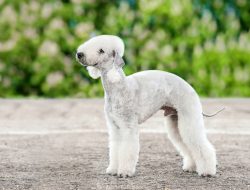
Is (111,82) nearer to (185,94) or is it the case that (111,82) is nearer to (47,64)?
(185,94)

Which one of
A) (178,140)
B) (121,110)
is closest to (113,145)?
(121,110)

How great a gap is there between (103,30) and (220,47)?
97.1 inches

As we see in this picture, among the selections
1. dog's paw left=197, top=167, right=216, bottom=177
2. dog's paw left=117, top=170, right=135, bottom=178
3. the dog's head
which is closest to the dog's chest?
the dog's head

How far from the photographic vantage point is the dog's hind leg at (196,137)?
6.04 metres

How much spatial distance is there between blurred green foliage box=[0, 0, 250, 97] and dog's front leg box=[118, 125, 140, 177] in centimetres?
866

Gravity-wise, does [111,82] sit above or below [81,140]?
above

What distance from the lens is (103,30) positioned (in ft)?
50.9

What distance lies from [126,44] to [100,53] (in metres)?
9.37

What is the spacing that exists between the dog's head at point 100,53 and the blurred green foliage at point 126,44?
8.71 m

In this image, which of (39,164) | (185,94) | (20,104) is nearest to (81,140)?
(39,164)

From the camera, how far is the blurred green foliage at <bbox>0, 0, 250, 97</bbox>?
14.8 m

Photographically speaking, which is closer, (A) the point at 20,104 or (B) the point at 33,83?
(A) the point at 20,104

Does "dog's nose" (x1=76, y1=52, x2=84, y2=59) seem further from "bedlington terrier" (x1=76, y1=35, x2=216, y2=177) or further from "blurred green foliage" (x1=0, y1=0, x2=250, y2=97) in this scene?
"blurred green foliage" (x1=0, y1=0, x2=250, y2=97)

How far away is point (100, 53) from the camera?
5758mm
